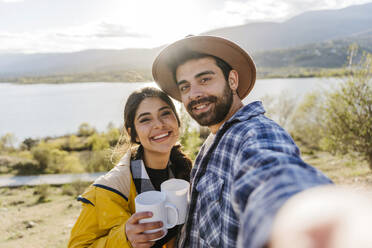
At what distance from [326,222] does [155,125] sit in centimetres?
169

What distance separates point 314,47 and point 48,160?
117 meters

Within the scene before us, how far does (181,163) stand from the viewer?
237cm

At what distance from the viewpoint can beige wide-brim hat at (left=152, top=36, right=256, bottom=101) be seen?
1.75 m

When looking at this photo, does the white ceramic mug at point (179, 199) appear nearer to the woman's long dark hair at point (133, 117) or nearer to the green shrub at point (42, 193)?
the woman's long dark hair at point (133, 117)

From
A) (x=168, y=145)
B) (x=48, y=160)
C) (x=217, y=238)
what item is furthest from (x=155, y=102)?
(x=48, y=160)

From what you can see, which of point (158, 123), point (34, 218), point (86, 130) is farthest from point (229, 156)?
point (86, 130)

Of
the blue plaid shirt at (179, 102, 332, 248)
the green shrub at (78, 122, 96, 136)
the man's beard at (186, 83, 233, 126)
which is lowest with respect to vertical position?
the green shrub at (78, 122, 96, 136)

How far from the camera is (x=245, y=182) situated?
80 cm

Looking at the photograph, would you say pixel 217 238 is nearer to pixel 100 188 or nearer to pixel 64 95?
pixel 100 188

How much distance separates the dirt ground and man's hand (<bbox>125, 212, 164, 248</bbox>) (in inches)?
226

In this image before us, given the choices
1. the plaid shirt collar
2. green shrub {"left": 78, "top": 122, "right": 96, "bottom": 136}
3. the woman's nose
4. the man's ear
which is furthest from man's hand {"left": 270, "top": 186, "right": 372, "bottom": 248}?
green shrub {"left": 78, "top": 122, "right": 96, "bottom": 136}

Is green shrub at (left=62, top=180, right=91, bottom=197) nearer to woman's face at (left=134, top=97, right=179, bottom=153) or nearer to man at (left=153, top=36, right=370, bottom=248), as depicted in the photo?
woman's face at (left=134, top=97, right=179, bottom=153)

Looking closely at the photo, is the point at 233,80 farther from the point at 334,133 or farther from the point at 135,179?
the point at 334,133

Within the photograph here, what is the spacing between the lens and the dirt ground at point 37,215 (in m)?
6.39
